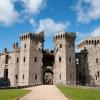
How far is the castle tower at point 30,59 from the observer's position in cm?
6601

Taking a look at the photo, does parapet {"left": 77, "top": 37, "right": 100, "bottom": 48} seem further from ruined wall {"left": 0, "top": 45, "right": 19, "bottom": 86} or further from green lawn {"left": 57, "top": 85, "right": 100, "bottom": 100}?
green lawn {"left": 57, "top": 85, "right": 100, "bottom": 100}

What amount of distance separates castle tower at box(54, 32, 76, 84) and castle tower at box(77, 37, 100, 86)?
199 inches

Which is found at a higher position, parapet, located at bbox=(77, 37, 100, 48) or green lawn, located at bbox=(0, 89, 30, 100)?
parapet, located at bbox=(77, 37, 100, 48)

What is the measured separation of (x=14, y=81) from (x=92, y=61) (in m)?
21.2

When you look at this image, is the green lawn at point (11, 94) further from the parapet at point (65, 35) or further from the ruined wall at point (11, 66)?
the parapet at point (65, 35)

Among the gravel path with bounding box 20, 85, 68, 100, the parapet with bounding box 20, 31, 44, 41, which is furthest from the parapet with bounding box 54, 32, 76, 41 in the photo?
the gravel path with bounding box 20, 85, 68, 100

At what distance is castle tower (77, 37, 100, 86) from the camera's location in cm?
7012

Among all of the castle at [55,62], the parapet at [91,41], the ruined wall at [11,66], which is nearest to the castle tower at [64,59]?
the castle at [55,62]

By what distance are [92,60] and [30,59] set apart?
16.7 meters

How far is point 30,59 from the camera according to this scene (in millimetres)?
66938

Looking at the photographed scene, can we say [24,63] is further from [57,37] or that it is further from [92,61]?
[92,61]

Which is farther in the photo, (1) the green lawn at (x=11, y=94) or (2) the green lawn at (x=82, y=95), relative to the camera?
(2) the green lawn at (x=82, y=95)

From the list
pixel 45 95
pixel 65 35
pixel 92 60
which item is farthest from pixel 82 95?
pixel 92 60

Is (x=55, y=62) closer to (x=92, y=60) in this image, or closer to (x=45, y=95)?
(x=92, y=60)
